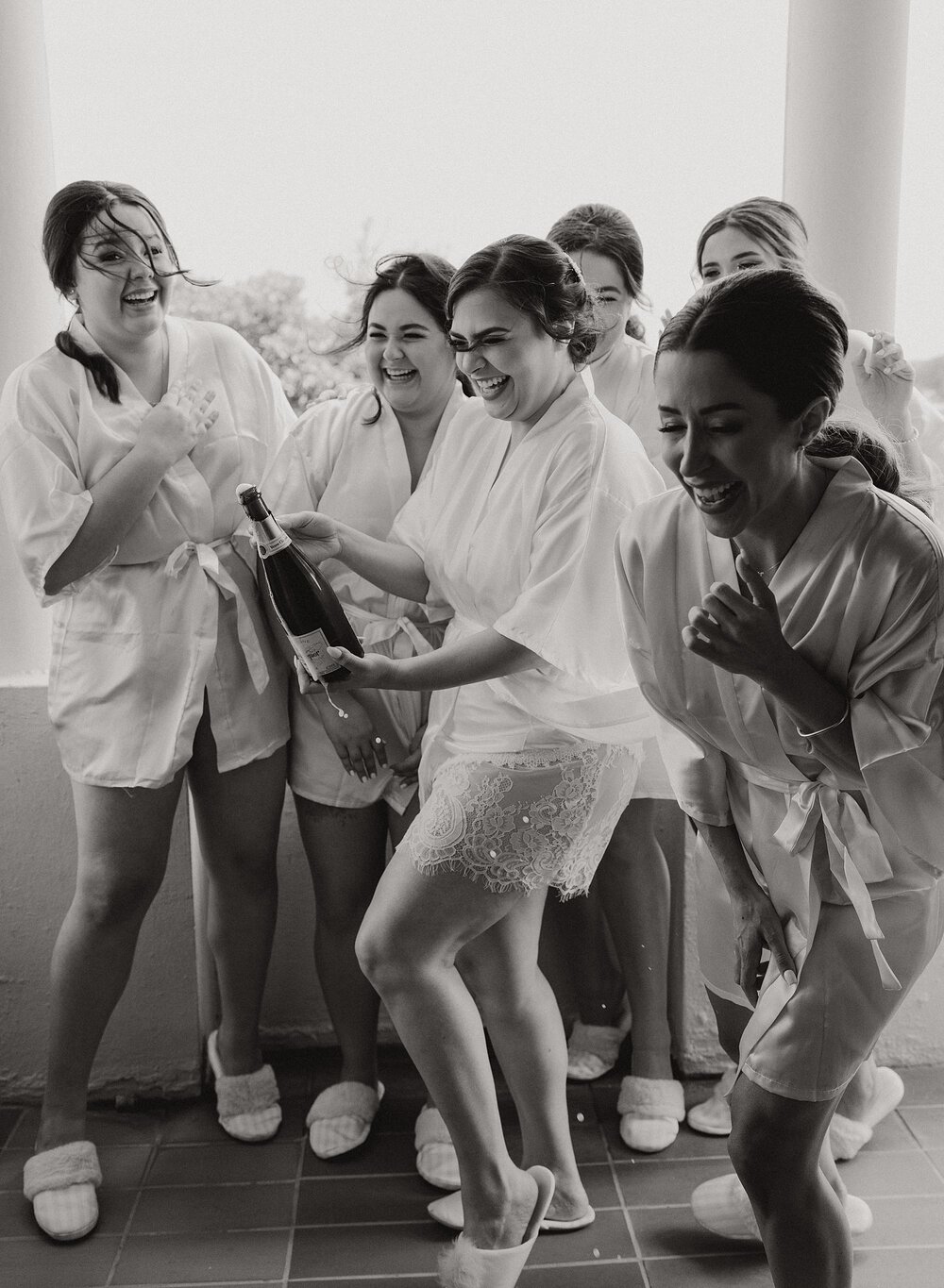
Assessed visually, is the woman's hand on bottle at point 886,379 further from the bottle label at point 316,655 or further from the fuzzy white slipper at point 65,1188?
the fuzzy white slipper at point 65,1188

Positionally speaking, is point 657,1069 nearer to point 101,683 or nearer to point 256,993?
point 256,993

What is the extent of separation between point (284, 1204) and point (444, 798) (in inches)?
36.8

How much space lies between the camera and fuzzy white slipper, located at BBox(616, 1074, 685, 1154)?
2646 millimetres

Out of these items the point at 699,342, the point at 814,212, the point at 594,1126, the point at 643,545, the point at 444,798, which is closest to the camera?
the point at 699,342

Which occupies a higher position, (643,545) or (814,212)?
(814,212)

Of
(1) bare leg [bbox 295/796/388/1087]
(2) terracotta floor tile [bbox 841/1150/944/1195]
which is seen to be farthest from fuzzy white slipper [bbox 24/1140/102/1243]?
(2) terracotta floor tile [bbox 841/1150/944/1195]

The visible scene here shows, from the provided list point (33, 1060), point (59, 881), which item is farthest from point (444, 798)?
point (33, 1060)

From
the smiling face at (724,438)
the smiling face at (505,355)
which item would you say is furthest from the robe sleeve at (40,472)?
the smiling face at (724,438)

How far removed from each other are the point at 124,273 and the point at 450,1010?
142cm

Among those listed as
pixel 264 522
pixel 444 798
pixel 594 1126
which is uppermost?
pixel 264 522

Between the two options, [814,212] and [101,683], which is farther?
[814,212]

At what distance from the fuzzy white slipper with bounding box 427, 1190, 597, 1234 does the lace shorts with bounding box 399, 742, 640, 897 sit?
25.5 inches

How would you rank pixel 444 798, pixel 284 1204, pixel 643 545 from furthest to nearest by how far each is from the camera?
1. pixel 284 1204
2. pixel 444 798
3. pixel 643 545

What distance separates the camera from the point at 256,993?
108 inches
